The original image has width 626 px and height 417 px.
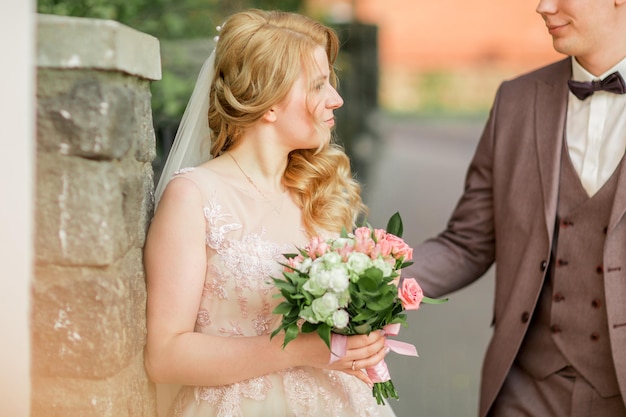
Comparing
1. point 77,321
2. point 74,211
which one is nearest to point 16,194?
point 74,211

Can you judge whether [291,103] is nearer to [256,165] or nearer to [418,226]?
[256,165]

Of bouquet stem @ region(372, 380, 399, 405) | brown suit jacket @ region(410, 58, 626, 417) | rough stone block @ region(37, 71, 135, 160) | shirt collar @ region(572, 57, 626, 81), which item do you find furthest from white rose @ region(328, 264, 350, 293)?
shirt collar @ region(572, 57, 626, 81)

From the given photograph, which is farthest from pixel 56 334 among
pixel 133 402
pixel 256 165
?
pixel 256 165

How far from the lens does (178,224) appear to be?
231cm

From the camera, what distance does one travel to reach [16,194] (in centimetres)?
166

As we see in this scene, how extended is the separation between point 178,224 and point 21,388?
2.21 feet

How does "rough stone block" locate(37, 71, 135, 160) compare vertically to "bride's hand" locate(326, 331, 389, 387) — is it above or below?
above

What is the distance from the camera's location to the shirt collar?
308 centimetres

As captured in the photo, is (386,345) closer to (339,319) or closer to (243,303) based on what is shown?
(339,319)

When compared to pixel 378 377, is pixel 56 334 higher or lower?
higher

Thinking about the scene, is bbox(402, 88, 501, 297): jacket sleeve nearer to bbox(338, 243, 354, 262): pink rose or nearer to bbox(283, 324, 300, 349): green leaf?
bbox(338, 243, 354, 262): pink rose

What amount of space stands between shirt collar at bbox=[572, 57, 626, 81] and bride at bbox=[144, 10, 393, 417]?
1.06 metres

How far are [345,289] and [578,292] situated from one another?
121 cm

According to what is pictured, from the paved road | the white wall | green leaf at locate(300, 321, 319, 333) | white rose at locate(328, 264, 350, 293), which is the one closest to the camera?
the white wall
